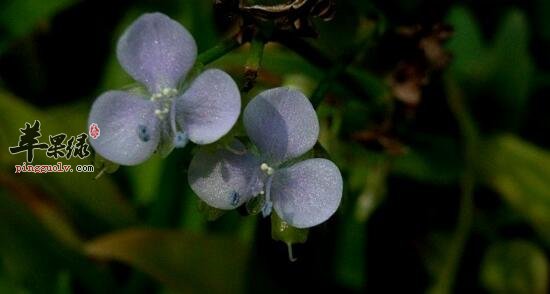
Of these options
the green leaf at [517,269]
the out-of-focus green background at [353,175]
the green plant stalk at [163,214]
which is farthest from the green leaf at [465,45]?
the green plant stalk at [163,214]

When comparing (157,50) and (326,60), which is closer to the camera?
(157,50)

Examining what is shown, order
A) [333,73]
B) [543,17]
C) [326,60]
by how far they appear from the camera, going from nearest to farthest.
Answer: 1. [333,73]
2. [326,60]
3. [543,17]

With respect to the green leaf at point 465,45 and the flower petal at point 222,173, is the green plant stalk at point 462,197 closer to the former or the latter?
the green leaf at point 465,45

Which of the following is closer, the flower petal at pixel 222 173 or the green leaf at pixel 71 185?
the flower petal at pixel 222 173

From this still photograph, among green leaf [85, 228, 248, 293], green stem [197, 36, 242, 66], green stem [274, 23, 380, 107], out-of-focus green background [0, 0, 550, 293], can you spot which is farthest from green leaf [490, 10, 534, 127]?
green stem [197, 36, 242, 66]

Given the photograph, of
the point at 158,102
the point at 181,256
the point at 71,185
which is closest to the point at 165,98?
the point at 158,102

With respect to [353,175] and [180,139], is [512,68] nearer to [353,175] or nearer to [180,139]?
[353,175]
